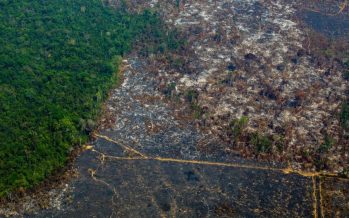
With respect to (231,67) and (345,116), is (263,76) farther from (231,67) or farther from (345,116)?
A: (345,116)

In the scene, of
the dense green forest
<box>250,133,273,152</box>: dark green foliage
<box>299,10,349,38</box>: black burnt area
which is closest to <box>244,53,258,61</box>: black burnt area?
the dense green forest

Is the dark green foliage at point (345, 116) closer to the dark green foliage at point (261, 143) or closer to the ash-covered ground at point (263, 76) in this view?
the ash-covered ground at point (263, 76)

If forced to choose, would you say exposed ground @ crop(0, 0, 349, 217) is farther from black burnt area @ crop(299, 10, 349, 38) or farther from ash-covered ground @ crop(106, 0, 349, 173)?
black burnt area @ crop(299, 10, 349, 38)

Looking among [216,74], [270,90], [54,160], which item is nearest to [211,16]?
[216,74]

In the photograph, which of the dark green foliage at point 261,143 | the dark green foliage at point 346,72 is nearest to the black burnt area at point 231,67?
the dark green foliage at point 261,143

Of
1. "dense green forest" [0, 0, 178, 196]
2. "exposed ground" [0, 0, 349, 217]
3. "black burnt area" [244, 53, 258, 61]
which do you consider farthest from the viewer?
"black burnt area" [244, 53, 258, 61]

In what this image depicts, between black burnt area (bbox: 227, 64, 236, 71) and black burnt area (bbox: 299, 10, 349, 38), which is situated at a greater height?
black burnt area (bbox: 299, 10, 349, 38)
